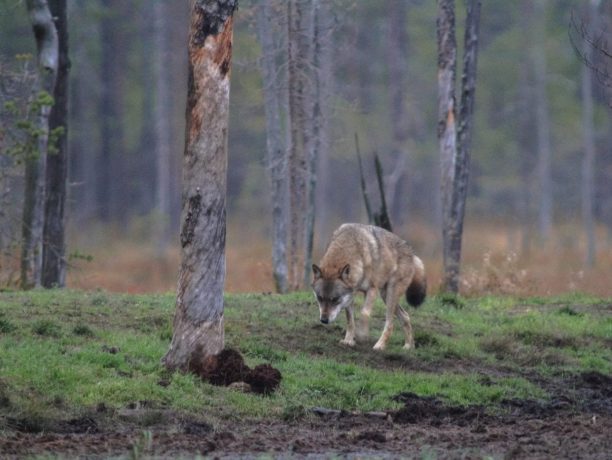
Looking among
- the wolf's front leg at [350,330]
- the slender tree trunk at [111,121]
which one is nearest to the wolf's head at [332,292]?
the wolf's front leg at [350,330]

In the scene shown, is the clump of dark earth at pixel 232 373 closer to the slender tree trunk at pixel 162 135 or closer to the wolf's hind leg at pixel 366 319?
the wolf's hind leg at pixel 366 319

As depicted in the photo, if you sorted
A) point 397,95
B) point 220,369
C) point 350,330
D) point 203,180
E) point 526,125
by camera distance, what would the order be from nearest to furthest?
point 203,180
point 220,369
point 350,330
point 397,95
point 526,125

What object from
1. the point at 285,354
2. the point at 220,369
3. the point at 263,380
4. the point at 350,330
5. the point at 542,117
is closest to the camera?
the point at 263,380

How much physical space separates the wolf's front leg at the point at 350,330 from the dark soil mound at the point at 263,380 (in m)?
2.76

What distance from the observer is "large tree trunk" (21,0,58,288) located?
19.6 m

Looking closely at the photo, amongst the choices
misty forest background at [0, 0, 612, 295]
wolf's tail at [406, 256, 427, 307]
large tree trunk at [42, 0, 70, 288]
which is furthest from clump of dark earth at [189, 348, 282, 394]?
misty forest background at [0, 0, 612, 295]

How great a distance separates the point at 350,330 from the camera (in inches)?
589

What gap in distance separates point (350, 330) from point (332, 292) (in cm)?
70

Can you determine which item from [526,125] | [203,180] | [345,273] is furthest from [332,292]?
[526,125]

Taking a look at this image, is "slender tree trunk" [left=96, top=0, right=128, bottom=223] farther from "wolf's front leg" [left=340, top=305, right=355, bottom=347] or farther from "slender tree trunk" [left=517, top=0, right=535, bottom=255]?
"wolf's front leg" [left=340, top=305, right=355, bottom=347]

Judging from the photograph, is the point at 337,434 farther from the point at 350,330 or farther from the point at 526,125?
the point at 526,125

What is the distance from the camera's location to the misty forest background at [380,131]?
49688 millimetres

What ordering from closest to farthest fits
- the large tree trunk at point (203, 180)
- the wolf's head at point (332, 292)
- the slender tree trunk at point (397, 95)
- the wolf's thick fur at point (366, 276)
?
the large tree trunk at point (203, 180), the wolf's head at point (332, 292), the wolf's thick fur at point (366, 276), the slender tree trunk at point (397, 95)

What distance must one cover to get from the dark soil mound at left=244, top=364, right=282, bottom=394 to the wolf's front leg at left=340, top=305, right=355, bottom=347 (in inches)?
109
